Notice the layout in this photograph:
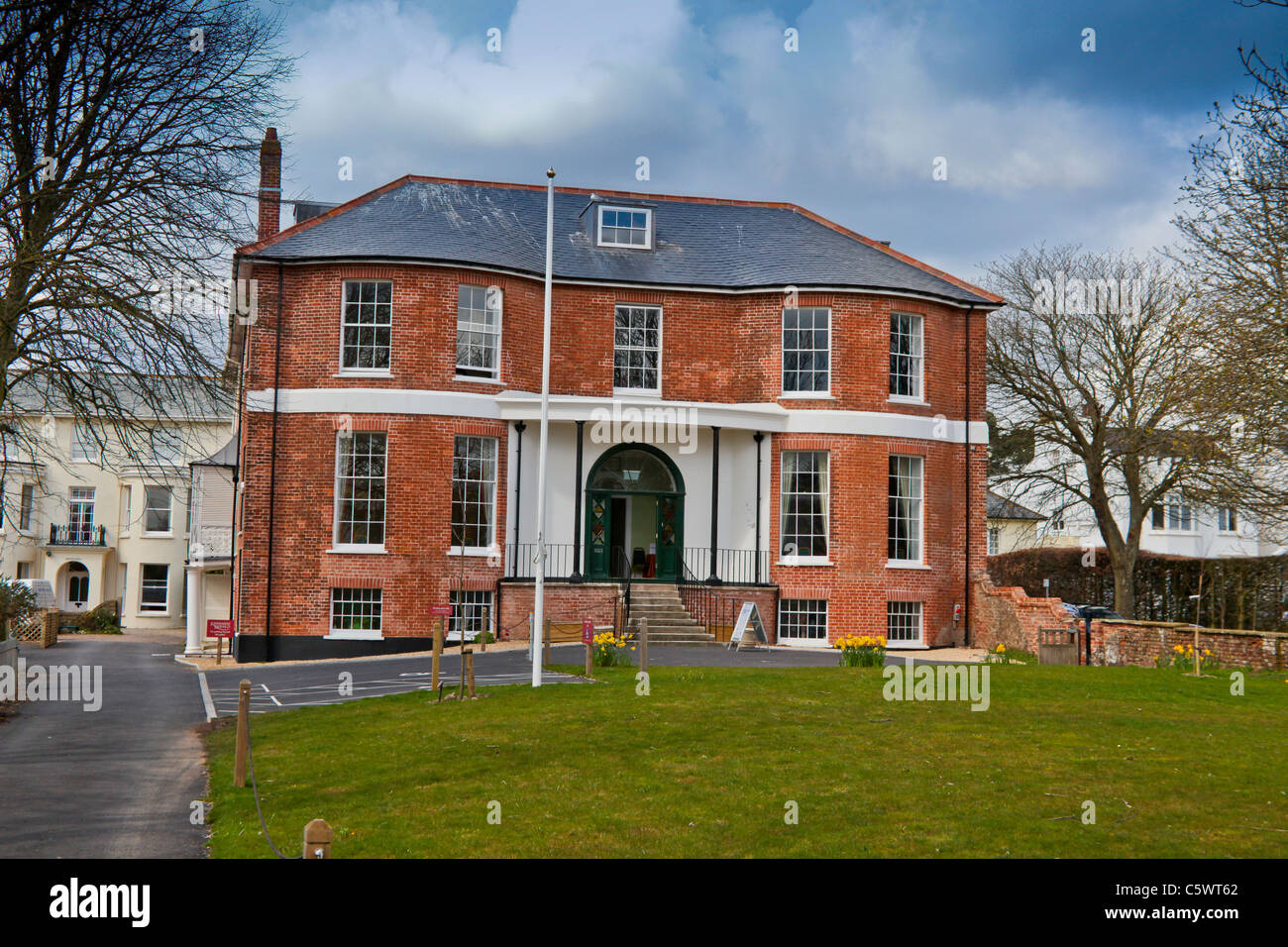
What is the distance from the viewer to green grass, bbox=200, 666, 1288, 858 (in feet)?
30.2

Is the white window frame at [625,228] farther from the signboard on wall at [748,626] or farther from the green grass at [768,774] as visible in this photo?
the green grass at [768,774]

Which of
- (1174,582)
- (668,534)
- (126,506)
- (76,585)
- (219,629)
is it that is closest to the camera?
(219,629)

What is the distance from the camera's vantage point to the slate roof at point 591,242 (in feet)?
93.0

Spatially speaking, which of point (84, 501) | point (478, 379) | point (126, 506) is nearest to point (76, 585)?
point (84, 501)

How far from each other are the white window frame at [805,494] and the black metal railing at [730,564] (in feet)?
1.63

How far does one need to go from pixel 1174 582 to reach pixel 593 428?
18872 millimetres

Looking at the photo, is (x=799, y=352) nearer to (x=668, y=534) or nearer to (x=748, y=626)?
(x=668, y=534)

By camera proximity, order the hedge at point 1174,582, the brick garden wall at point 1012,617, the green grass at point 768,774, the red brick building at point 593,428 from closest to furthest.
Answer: the green grass at point 768,774, the brick garden wall at point 1012,617, the red brick building at point 593,428, the hedge at point 1174,582

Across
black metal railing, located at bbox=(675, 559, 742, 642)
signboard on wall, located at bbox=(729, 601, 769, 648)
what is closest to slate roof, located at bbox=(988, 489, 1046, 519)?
black metal railing, located at bbox=(675, 559, 742, 642)

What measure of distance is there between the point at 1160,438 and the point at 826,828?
26.0 metres

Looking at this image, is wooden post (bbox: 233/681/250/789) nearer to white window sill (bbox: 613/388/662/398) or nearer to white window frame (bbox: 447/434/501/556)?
white window frame (bbox: 447/434/501/556)

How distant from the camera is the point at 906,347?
96.8ft

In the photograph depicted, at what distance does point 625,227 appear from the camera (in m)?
31.2

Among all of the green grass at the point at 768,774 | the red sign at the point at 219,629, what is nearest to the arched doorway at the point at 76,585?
the red sign at the point at 219,629
